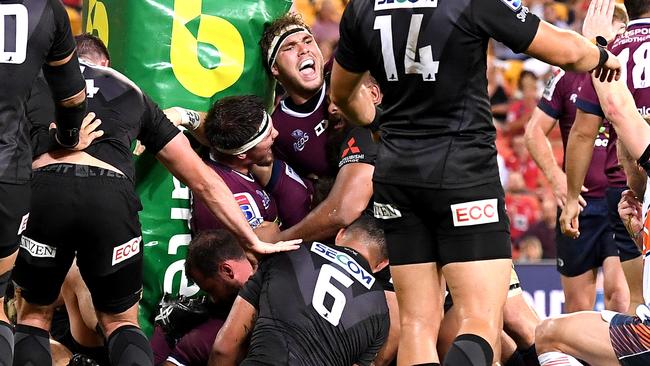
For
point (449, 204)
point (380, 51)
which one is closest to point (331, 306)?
point (449, 204)

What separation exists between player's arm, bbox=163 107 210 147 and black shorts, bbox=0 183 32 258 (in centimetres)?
156

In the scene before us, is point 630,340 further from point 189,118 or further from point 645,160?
point 189,118

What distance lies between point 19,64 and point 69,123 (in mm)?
579

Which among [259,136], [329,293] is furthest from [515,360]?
[259,136]

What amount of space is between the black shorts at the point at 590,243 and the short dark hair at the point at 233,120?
2.58 meters

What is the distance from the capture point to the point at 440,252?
426cm

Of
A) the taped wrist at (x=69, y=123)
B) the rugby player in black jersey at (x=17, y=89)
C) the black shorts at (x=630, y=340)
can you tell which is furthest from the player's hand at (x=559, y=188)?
the rugby player in black jersey at (x=17, y=89)

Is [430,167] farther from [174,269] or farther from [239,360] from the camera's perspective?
[174,269]

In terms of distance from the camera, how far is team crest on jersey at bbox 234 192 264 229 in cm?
579

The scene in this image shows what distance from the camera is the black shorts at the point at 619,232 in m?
6.63

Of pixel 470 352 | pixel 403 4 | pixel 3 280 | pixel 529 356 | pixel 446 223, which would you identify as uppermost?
pixel 403 4

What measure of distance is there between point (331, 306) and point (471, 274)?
30.8 inches

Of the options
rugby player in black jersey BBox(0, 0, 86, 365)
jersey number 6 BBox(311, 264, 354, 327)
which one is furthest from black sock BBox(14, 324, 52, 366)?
jersey number 6 BBox(311, 264, 354, 327)

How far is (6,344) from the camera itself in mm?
4125
